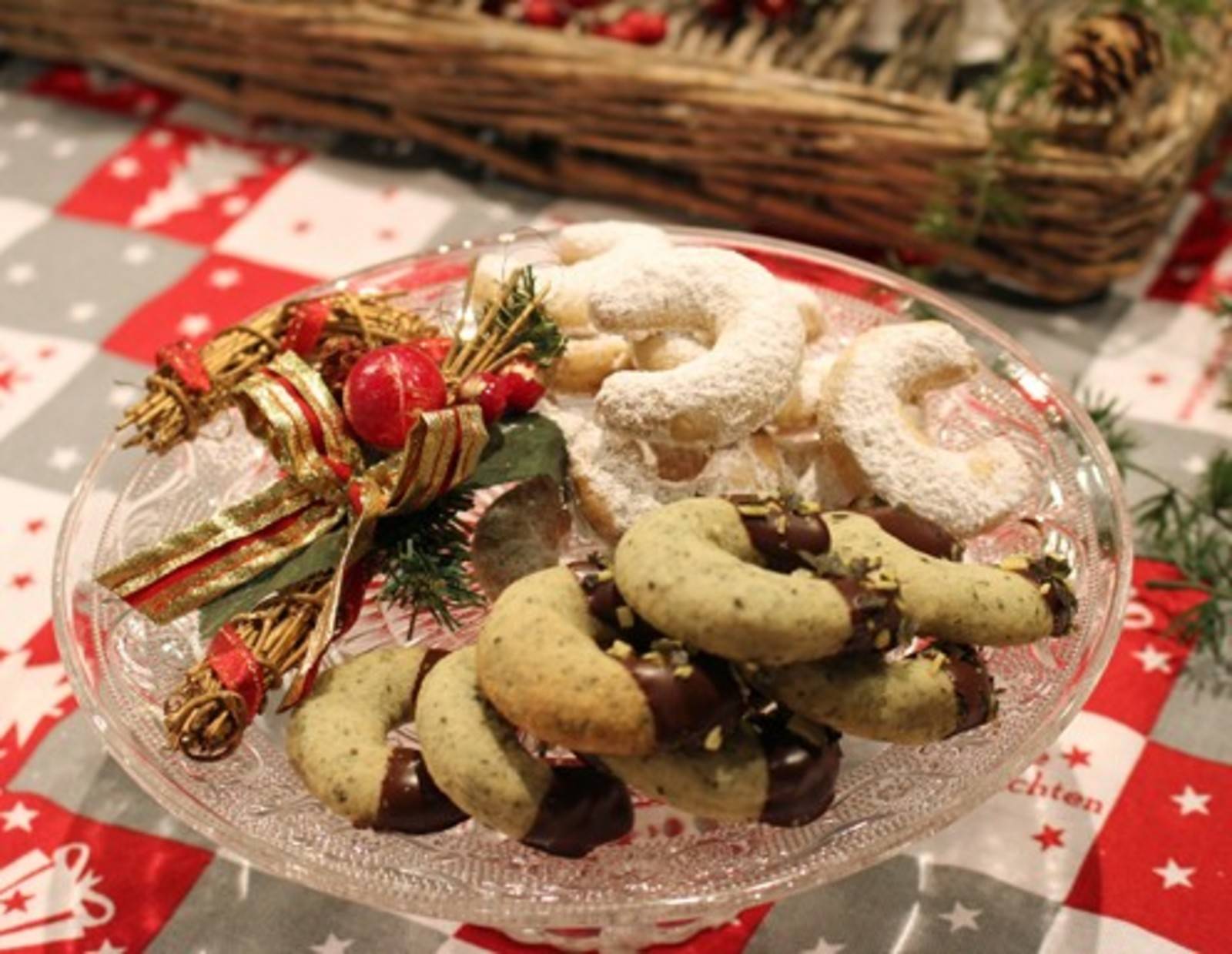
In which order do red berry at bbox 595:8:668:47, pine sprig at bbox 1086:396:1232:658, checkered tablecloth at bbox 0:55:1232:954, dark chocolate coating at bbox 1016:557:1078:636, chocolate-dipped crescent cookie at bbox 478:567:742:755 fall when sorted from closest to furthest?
chocolate-dipped crescent cookie at bbox 478:567:742:755
dark chocolate coating at bbox 1016:557:1078:636
checkered tablecloth at bbox 0:55:1232:954
pine sprig at bbox 1086:396:1232:658
red berry at bbox 595:8:668:47

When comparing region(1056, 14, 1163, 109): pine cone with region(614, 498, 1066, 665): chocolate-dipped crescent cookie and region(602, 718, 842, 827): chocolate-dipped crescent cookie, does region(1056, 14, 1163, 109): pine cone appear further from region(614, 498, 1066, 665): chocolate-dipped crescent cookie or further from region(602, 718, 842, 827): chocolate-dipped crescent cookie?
region(602, 718, 842, 827): chocolate-dipped crescent cookie

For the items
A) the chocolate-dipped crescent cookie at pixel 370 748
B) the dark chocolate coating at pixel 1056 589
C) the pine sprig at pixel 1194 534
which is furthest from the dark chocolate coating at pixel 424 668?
the pine sprig at pixel 1194 534

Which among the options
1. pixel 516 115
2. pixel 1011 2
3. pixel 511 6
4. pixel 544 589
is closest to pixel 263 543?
pixel 544 589

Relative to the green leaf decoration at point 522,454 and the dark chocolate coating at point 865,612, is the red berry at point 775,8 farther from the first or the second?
the dark chocolate coating at point 865,612

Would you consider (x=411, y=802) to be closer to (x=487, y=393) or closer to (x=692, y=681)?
(x=692, y=681)

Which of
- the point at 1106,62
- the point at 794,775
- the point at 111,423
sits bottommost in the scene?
the point at 111,423

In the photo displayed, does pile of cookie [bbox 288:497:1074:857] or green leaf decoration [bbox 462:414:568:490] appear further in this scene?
green leaf decoration [bbox 462:414:568:490]

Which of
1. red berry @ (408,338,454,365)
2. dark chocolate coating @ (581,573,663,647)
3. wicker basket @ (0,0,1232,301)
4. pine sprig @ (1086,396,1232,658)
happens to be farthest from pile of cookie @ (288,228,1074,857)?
wicker basket @ (0,0,1232,301)

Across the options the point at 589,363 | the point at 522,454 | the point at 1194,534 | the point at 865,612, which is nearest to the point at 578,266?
the point at 589,363
